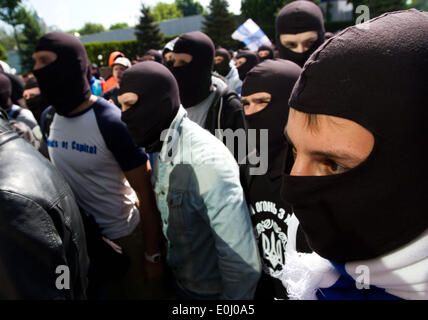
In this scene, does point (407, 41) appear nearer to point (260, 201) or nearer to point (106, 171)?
point (260, 201)

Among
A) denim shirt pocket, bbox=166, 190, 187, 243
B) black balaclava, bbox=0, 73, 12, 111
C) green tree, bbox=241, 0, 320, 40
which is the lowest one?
denim shirt pocket, bbox=166, 190, 187, 243

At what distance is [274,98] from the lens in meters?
2.08

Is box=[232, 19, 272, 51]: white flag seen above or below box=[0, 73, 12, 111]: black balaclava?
above

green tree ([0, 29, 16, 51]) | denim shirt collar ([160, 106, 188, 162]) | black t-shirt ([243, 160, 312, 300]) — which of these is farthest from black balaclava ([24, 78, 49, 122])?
green tree ([0, 29, 16, 51])

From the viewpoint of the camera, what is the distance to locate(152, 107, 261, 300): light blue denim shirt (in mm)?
1618

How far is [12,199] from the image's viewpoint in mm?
944

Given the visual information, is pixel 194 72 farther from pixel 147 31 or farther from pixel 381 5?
pixel 147 31

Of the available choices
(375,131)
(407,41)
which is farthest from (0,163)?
(407,41)

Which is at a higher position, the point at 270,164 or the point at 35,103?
the point at 270,164

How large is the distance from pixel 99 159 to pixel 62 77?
0.81 metres

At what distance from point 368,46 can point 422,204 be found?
1.54ft

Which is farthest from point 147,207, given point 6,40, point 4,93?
point 6,40

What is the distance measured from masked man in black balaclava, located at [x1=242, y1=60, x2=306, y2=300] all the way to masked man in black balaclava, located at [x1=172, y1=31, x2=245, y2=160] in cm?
78

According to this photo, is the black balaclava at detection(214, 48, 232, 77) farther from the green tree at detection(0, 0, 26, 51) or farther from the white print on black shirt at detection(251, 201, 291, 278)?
the green tree at detection(0, 0, 26, 51)
